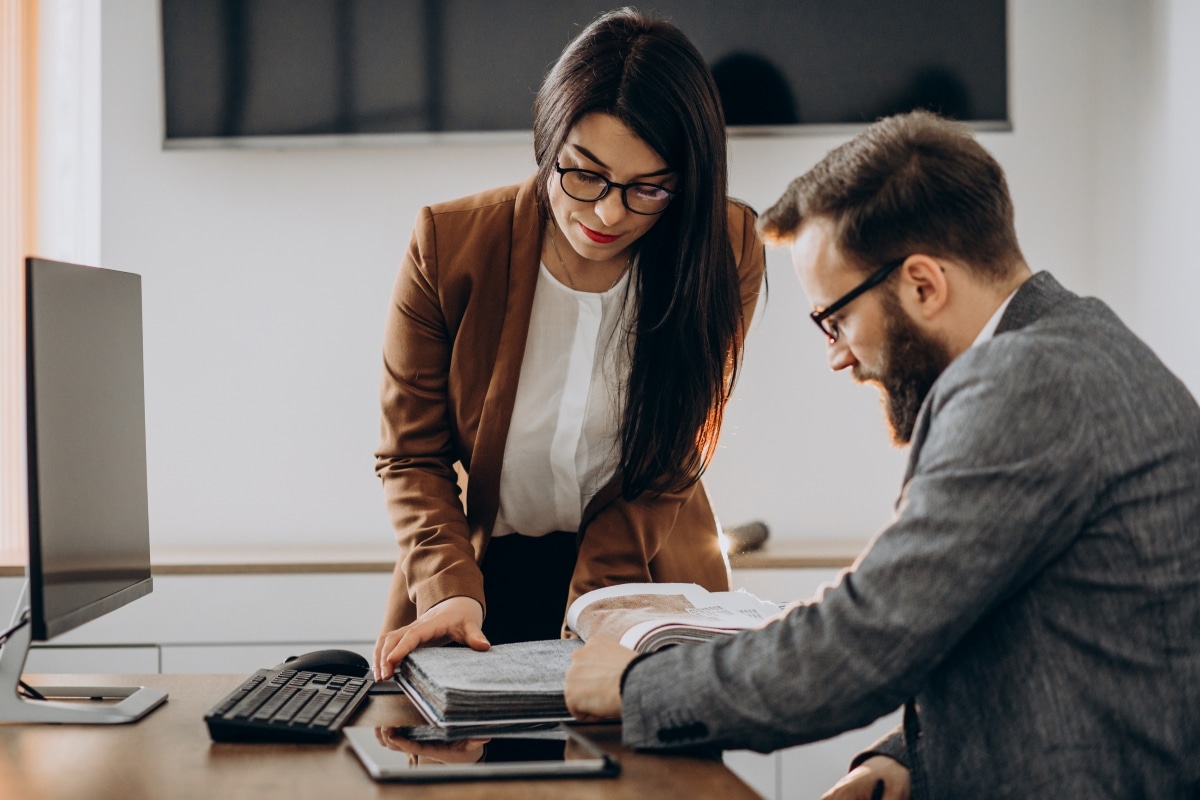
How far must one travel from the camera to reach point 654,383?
142 centimetres

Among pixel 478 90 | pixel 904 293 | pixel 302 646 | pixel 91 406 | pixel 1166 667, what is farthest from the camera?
pixel 478 90

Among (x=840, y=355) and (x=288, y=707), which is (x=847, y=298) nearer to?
(x=840, y=355)

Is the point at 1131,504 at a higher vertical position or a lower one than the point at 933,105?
lower

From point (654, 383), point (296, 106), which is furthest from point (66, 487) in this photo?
point (296, 106)

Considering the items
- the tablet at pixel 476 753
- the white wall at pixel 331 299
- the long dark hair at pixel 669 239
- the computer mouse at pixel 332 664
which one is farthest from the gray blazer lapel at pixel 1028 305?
the white wall at pixel 331 299

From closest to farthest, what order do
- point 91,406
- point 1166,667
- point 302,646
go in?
point 1166,667 → point 91,406 → point 302,646

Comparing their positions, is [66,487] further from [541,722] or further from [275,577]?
[275,577]

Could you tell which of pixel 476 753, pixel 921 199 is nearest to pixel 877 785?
pixel 476 753

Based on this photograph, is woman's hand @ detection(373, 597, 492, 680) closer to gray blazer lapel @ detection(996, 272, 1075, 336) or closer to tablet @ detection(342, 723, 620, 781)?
tablet @ detection(342, 723, 620, 781)

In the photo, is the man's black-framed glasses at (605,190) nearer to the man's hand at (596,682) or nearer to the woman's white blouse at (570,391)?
the woman's white blouse at (570,391)

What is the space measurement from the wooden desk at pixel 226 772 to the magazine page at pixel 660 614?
0.10 meters

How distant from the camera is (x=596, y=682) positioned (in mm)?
999

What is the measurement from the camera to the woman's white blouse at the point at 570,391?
4.78ft

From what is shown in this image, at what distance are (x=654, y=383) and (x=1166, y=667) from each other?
2.41 ft
